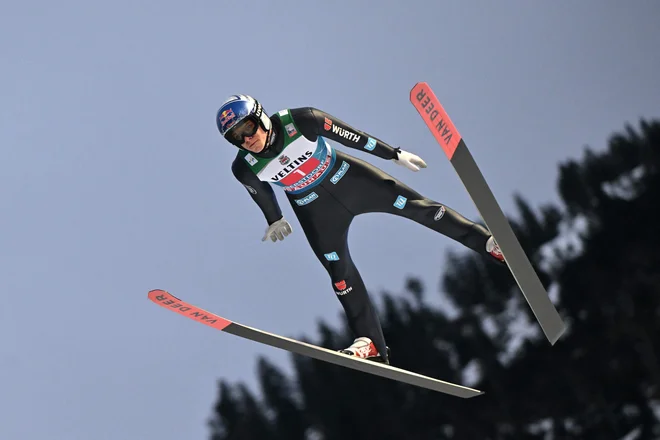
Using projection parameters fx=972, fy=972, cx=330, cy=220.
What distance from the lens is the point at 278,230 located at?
7.97m

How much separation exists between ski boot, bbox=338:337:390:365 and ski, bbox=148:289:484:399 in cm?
12

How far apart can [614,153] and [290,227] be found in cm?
3088

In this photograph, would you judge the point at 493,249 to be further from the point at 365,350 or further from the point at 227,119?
the point at 227,119

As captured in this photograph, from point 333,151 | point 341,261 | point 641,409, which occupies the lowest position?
point 641,409

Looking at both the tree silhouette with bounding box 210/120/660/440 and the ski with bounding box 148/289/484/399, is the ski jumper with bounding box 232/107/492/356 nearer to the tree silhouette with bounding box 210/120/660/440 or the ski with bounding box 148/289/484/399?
the ski with bounding box 148/289/484/399

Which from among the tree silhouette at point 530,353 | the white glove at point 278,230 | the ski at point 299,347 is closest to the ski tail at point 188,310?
the ski at point 299,347

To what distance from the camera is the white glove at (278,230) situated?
314 inches

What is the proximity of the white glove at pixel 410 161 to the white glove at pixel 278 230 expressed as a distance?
3.48ft

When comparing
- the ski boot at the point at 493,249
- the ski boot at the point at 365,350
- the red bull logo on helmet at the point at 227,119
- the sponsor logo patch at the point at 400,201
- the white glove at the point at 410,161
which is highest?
the red bull logo on helmet at the point at 227,119

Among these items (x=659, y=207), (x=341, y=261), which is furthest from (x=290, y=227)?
(x=659, y=207)

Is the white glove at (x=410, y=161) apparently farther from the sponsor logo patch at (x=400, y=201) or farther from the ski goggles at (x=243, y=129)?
the ski goggles at (x=243, y=129)

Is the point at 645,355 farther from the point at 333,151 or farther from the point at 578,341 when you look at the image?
the point at 333,151

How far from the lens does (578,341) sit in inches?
1012

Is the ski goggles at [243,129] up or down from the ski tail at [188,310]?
up
